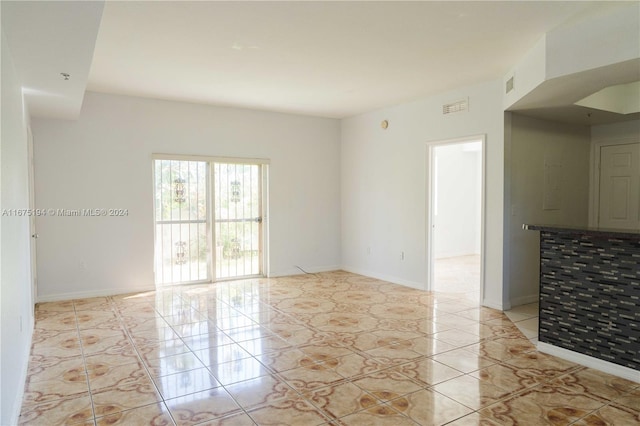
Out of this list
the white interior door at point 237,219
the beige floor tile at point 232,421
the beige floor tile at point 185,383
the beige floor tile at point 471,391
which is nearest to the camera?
the beige floor tile at point 232,421

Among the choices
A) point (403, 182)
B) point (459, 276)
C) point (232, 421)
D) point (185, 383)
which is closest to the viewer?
point (232, 421)

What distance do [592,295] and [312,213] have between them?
4688 millimetres

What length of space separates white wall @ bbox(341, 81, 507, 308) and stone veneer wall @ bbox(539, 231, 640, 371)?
136 centimetres

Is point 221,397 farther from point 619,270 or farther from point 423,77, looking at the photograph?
point 423,77

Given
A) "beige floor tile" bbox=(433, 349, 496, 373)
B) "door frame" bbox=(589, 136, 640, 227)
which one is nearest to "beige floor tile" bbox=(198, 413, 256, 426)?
"beige floor tile" bbox=(433, 349, 496, 373)

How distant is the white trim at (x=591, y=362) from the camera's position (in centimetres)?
300

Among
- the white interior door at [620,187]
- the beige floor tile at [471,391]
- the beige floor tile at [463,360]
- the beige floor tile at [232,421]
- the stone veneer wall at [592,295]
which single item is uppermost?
the white interior door at [620,187]

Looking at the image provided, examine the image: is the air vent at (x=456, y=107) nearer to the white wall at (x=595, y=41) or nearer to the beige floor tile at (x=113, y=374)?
the white wall at (x=595, y=41)

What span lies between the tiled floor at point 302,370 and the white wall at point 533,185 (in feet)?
2.46

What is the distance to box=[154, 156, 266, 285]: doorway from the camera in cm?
609

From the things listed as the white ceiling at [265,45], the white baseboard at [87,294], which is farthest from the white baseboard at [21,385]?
the white ceiling at [265,45]

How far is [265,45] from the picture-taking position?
371 centimetres

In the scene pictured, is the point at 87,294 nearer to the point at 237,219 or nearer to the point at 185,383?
the point at 237,219

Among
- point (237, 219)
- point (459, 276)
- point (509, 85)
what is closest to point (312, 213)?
point (237, 219)
